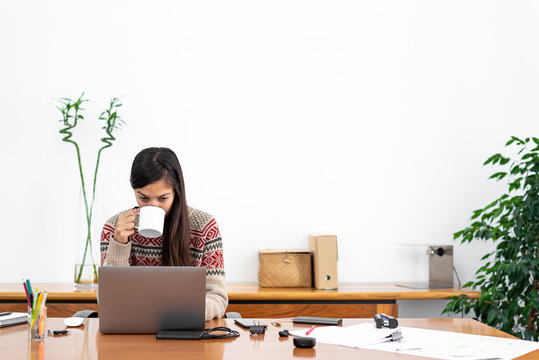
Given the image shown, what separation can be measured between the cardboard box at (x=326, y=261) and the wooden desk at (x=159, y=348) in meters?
1.23

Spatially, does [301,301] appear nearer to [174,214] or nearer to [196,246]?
[196,246]

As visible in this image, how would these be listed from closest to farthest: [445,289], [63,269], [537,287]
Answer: [537,287], [445,289], [63,269]

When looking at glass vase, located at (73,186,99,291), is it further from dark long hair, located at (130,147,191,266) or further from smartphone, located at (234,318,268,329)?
smartphone, located at (234,318,268,329)

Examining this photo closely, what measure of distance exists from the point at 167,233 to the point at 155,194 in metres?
0.20

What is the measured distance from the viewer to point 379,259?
10.9 ft

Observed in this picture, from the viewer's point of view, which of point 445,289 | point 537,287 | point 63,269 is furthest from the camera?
point 63,269

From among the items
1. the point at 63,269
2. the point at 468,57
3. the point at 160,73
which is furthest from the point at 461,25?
the point at 63,269

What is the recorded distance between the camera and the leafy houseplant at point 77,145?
297 centimetres

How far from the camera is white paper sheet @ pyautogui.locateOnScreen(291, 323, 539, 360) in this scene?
148 centimetres

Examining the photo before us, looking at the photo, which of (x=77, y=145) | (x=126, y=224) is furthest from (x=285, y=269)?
(x=77, y=145)

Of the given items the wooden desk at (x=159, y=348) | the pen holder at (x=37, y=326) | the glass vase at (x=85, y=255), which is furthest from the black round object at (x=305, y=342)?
the glass vase at (x=85, y=255)

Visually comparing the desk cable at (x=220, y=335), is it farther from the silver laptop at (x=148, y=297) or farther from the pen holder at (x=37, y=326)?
the pen holder at (x=37, y=326)

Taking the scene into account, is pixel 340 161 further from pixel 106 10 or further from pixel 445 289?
pixel 106 10

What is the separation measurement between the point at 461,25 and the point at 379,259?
143 centimetres
